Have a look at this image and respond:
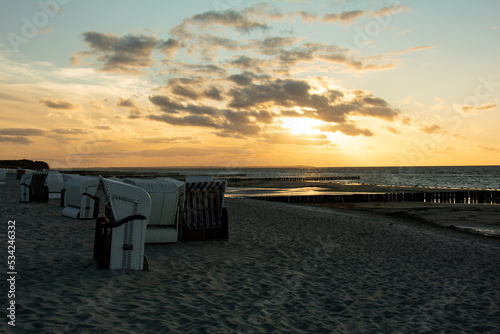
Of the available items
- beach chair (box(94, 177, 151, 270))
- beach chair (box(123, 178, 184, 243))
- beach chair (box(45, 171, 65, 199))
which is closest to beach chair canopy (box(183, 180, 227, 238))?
beach chair (box(123, 178, 184, 243))

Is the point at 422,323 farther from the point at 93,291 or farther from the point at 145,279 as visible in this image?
the point at 93,291

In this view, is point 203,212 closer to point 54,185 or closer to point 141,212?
point 141,212

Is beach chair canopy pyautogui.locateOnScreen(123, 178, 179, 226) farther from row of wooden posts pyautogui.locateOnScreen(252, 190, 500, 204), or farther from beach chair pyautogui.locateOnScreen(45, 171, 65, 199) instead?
row of wooden posts pyautogui.locateOnScreen(252, 190, 500, 204)

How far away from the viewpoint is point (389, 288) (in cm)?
762

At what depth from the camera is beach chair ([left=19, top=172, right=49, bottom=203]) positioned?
63.8 ft

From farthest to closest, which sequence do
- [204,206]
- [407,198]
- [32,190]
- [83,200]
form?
[407,198]
[32,190]
[83,200]
[204,206]

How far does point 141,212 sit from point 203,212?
393 centimetres

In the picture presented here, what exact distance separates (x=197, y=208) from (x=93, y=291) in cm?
507

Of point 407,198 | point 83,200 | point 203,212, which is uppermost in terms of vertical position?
point 203,212

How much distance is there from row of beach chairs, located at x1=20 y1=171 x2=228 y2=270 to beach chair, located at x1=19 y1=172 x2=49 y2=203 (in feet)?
0.15

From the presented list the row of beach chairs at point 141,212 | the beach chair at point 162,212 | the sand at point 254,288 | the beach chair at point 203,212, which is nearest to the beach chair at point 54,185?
the row of beach chairs at point 141,212

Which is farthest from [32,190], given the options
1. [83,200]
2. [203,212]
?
[203,212]

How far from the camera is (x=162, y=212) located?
1009 centimetres

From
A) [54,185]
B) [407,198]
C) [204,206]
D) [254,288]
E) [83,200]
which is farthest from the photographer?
[407,198]
